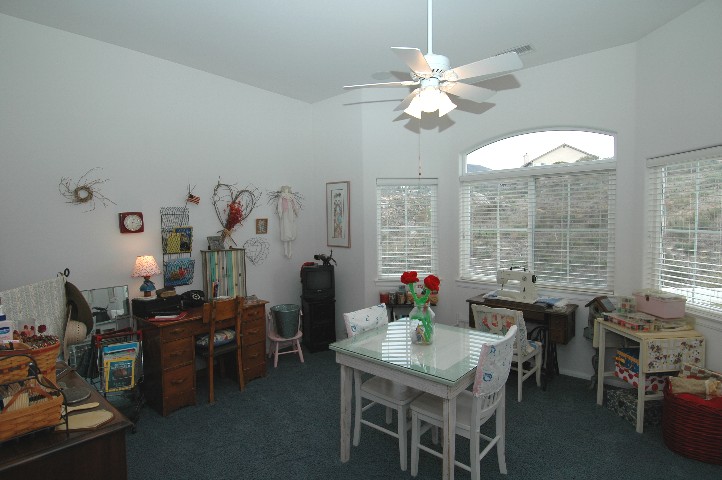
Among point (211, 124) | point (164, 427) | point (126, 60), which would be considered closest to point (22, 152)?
point (126, 60)

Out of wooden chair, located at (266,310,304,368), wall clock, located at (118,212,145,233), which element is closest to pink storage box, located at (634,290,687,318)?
wooden chair, located at (266,310,304,368)

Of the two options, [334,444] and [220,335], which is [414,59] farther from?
[220,335]

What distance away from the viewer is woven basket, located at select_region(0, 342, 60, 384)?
1.39 metres

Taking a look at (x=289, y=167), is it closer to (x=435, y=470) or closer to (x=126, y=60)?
(x=126, y=60)

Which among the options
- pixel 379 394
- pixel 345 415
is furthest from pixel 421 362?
pixel 345 415

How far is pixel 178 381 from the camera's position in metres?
3.38

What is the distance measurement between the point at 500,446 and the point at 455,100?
11.6 feet

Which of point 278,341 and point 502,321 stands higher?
point 502,321

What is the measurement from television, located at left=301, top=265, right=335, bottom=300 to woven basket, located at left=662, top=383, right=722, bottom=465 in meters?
3.33

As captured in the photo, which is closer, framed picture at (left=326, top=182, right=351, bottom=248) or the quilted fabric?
the quilted fabric

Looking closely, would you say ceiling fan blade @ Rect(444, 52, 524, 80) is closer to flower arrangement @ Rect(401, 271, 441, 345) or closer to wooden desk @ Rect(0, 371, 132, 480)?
flower arrangement @ Rect(401, 271, 441, 345)

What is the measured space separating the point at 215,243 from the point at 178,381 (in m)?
1.44

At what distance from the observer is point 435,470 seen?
2.57 metres

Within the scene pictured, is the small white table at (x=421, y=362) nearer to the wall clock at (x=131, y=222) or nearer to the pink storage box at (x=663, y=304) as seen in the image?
the pink storage box at (x=663, y=304)
